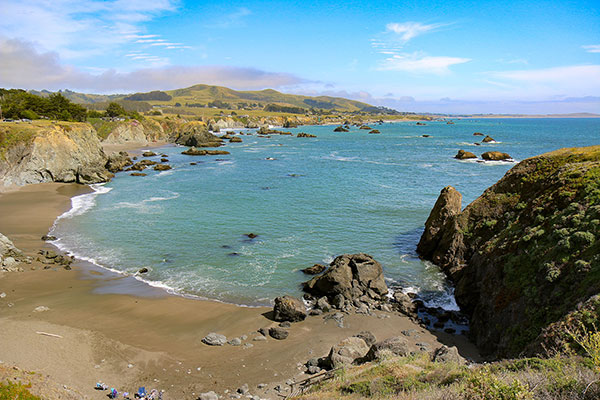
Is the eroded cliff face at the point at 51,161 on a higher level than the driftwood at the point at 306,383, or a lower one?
higher

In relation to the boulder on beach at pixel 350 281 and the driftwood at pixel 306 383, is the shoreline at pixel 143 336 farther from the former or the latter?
the boulder on beach at pixel 350 281

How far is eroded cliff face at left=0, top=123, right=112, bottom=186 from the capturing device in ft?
160

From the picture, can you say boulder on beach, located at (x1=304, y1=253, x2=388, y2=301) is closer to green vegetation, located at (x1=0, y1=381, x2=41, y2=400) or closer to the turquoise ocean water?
the turquoise ocean water

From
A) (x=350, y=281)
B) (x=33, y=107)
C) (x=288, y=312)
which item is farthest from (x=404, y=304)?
(x=33, y=107)

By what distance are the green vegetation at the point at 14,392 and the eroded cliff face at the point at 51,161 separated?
48.9m

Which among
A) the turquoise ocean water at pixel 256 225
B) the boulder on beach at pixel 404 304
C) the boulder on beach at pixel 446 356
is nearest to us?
the boulder on beach at pixel 446 356

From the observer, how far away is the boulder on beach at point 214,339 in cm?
1683

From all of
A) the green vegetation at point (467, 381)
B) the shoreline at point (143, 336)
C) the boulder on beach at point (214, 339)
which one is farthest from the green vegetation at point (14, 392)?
the boulder on beach at point (214, 339)

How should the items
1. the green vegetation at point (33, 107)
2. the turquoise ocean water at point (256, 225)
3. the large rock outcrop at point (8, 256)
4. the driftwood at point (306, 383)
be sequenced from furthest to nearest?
1. the green vegetation at point (33, 107)
2. the turquoise ocean water at point (256, 225)
3. the large rock outcrop at point (8, 256)
4. the driftwood at point (306, 383)

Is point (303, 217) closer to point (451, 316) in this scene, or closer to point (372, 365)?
point (451, 316)

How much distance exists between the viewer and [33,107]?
79125mm

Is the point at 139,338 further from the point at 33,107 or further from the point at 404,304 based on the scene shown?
the point at 33,107

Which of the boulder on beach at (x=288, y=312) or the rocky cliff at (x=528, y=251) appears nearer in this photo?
the rocky cliff at (x=528, y=251)

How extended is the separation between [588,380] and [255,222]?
Result: 96.0 feet
